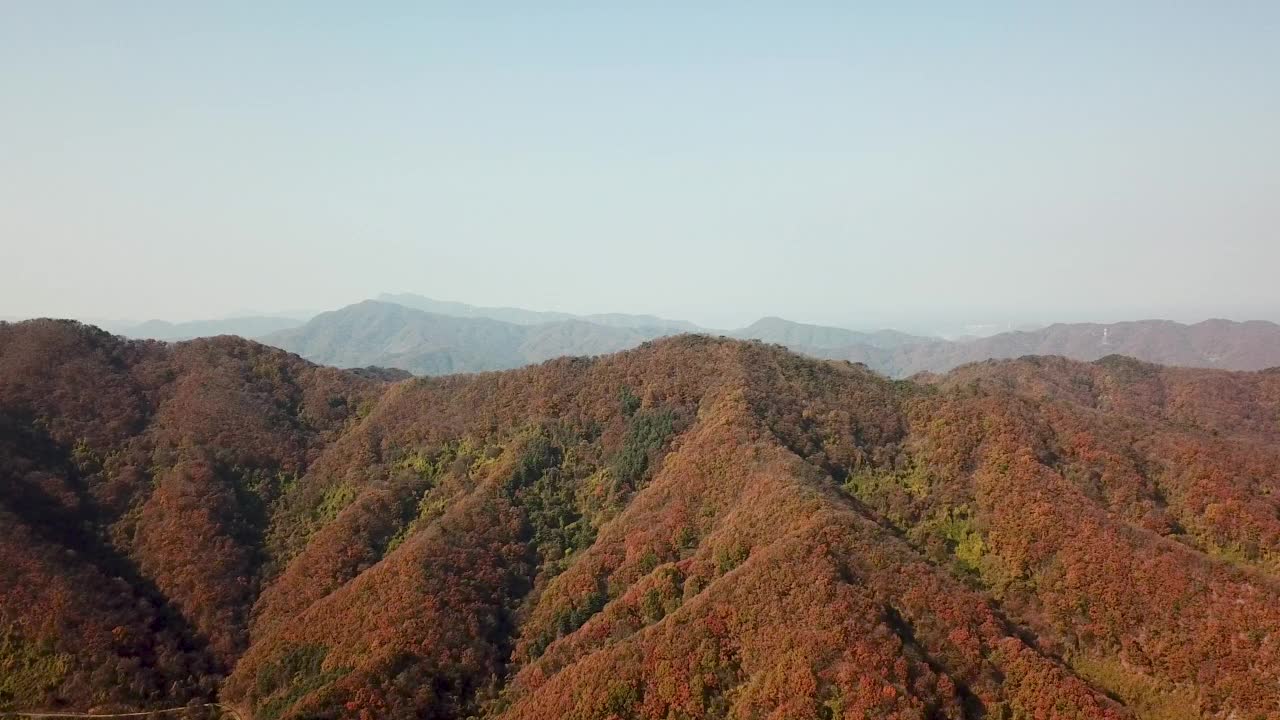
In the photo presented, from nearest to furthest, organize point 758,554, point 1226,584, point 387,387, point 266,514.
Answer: point 1226,584 → point 758,554 → point 266,514 → point 387,387

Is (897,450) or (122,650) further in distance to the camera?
(897,450)

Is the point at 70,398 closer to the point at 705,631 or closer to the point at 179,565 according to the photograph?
the point at 179,565

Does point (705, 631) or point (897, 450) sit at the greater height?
point (897, 450)

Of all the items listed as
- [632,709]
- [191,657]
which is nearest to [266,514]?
[191,657]

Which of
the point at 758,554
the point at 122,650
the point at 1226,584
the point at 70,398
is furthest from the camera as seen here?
the point at 70,398

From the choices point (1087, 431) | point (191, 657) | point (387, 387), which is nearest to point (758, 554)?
point (1087, 431)

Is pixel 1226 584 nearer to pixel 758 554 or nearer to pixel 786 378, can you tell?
pixel 758 554

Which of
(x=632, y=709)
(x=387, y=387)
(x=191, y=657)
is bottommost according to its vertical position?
(x=191, y=657)
